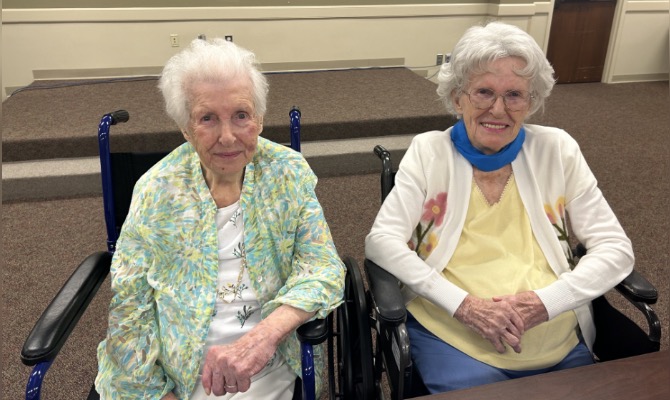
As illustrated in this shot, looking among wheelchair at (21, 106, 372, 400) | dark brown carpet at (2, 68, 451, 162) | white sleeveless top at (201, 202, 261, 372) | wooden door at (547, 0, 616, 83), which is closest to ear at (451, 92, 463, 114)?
wheelchair at (21, 106, 372, 400)

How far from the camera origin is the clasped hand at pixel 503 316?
1.17m

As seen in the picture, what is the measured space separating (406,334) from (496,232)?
454 millimetres

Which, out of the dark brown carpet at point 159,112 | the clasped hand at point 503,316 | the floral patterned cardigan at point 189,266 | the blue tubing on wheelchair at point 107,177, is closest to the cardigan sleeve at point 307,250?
the floral patterned cardigan at point 189,266

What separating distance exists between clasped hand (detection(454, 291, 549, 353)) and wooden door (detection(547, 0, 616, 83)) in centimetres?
503

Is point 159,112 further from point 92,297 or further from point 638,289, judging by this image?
point 638,289

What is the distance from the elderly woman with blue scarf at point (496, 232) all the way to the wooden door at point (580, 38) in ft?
15.6

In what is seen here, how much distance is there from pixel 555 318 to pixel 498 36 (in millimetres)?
734

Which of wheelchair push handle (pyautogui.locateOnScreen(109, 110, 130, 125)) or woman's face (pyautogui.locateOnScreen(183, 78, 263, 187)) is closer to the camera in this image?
woman's face (pyautogui.locateOnScreen(183, 78, 263, 187))

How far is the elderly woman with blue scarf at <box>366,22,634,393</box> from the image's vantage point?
121 centimetres

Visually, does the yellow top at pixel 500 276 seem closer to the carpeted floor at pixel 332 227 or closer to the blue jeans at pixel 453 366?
the blue jeans at pixel 453 366

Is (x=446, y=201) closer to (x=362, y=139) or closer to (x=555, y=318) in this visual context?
(x=555, y=318)

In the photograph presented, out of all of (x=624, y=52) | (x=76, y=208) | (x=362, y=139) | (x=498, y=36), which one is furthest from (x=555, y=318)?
(x=624, y=52)

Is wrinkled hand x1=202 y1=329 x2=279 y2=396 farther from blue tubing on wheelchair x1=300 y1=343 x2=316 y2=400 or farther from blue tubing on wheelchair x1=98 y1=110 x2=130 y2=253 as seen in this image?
blue tubing on wheelchair x1=98 y1=110 x2=130 y2=253

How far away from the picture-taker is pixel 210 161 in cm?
116
